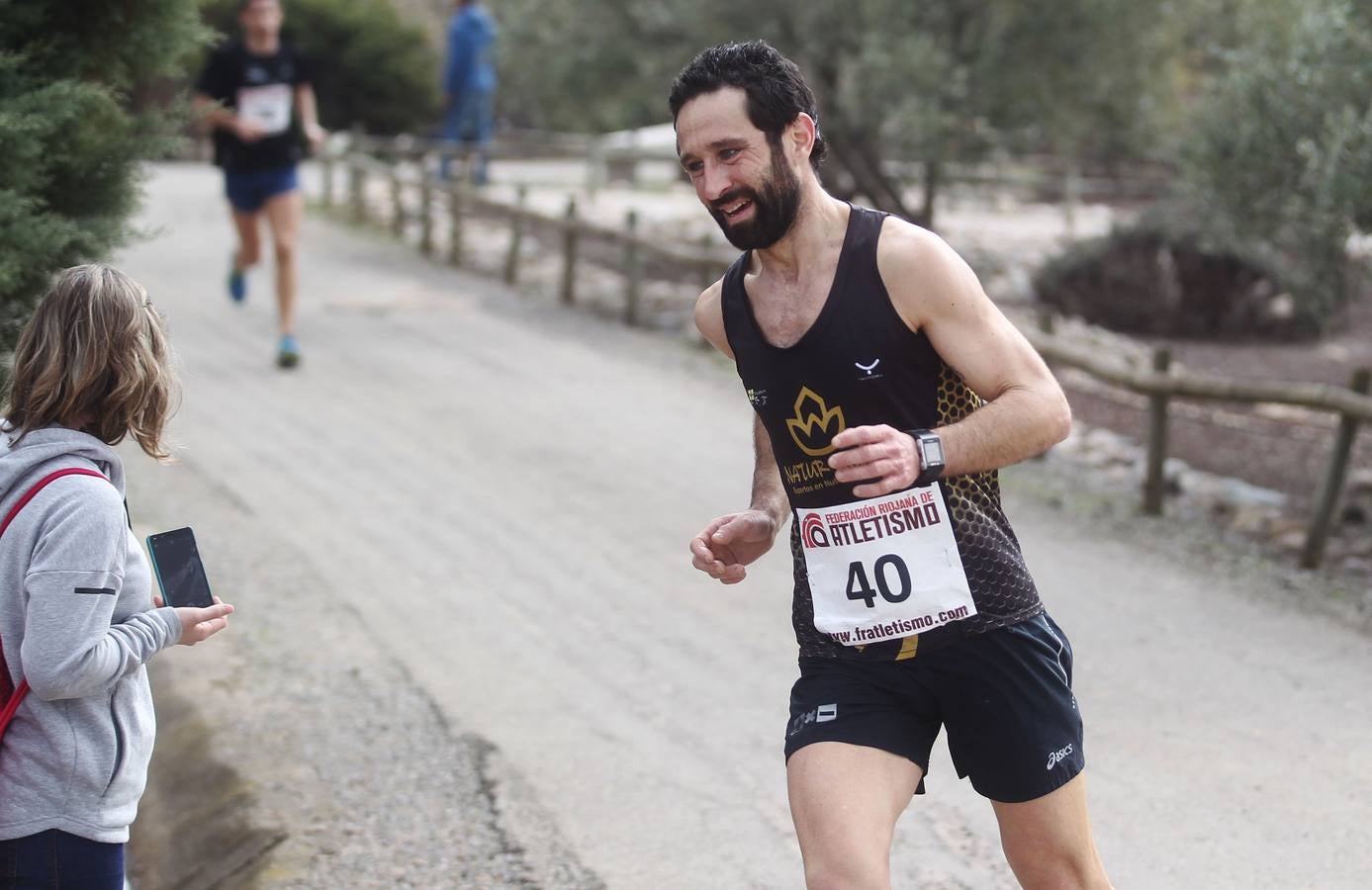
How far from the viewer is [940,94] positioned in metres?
14.6

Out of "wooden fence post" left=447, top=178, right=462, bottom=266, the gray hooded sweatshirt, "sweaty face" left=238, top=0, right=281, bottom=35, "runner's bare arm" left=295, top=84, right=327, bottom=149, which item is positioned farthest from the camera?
"wooden fence post" left=447, top=178, right=462, bottom=266

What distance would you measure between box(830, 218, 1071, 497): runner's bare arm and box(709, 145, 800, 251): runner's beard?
0.20 metres

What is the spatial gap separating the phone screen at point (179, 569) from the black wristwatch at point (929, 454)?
1298 millimetres

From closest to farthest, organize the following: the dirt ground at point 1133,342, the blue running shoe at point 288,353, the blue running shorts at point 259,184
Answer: the blue running shorts at point 259,184, the blue running shoe at point 288,353, the dirt ground at point 1133,342

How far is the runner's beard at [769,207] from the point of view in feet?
9.86

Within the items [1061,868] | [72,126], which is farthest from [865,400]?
[72,126]

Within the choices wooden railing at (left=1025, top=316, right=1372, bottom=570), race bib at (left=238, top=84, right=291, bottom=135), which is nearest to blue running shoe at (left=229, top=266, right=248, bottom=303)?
race bib at (left=238, top=84, right=291, bottom=135)

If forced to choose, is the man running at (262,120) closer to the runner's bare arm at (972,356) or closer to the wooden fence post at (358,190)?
the runner's bare arm at (972,356)

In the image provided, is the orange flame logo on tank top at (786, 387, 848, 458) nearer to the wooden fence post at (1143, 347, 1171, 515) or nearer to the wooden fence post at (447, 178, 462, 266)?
the wooden fence post at (1143, 347, 1171, 515)

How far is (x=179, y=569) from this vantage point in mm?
2814

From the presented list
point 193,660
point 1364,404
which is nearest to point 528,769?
point 193,660

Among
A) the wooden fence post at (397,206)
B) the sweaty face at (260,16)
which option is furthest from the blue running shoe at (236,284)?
the wooden fence post at (397,206)

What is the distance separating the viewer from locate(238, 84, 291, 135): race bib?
9984 millimetres

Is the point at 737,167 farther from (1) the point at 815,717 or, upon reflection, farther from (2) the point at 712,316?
(1) the point at 815,717
